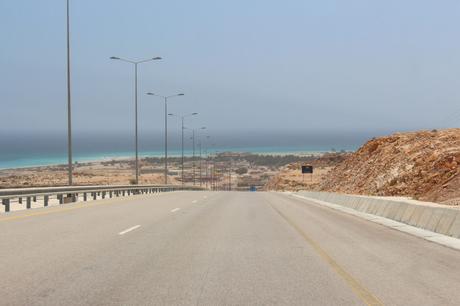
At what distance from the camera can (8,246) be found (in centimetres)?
1311

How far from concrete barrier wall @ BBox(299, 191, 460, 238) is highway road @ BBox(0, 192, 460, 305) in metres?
0.94

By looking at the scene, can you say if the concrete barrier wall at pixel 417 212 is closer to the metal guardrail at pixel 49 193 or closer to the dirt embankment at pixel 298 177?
the metal guardrail at pixel 49 193

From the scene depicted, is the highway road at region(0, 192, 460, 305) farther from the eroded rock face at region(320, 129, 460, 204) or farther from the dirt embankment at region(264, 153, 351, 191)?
the dirt embankment at region(264, 153, 351, 191)

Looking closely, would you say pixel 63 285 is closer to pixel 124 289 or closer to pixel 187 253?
pixel 124 289

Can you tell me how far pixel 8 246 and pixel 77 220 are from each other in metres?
6.52

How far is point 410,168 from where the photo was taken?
4156 cm

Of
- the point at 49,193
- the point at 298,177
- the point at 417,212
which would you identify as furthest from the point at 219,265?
the point at 298,177

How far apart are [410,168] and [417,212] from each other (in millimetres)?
23788

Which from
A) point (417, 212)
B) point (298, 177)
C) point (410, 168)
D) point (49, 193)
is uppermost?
point (410, 168)

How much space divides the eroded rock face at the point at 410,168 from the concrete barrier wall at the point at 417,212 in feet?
10.7

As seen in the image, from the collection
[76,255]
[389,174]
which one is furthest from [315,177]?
[76,255]

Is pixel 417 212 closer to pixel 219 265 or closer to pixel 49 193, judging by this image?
pixel 219 265

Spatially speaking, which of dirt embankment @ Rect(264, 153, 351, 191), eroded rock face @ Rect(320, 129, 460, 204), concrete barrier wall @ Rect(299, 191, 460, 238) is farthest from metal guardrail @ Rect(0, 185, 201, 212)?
dirt embankment @ Rect(264, 153, 351, 191)

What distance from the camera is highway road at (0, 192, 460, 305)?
8.39 m
